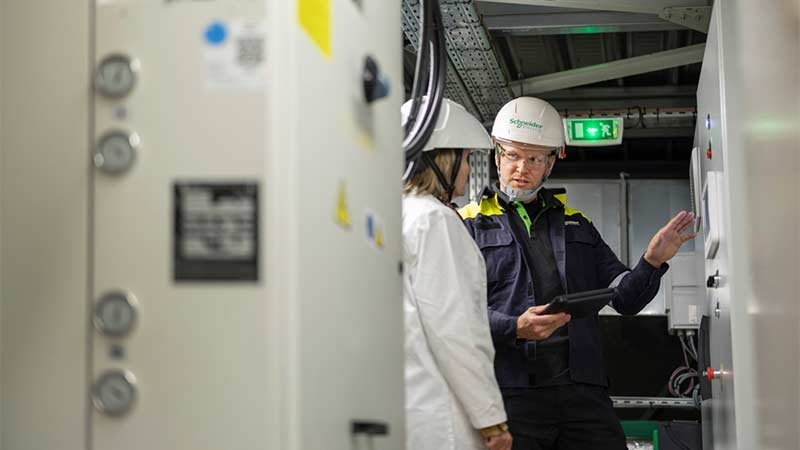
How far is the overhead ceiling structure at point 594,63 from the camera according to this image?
5324 millimetres

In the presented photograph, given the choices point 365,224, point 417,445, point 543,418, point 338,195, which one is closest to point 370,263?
point 365,224

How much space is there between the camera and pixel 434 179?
3117mm

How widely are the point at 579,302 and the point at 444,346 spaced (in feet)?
2.75

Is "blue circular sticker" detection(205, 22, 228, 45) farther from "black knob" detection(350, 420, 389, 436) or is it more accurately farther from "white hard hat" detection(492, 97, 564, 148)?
"white hard hat" detection(492, 97, 564, 148)

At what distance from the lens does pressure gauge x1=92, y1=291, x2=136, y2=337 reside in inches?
64.1

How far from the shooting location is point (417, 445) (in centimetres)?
284

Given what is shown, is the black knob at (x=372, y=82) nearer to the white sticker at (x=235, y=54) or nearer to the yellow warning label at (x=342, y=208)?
the yellow warning label at (x=342, y=208)

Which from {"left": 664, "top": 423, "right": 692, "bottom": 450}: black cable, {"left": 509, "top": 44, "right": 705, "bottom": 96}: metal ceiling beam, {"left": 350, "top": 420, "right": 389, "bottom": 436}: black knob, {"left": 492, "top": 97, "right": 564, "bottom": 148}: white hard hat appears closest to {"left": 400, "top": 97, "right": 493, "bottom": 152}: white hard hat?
{"left": 492, "top": 97, "right": 564, "bottom": 148}: white hard hat

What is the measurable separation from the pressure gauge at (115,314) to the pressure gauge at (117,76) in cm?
31

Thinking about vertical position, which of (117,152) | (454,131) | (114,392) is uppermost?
(454,131)

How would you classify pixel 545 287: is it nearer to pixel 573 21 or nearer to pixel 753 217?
pixel 753 217

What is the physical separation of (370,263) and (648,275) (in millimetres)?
2152

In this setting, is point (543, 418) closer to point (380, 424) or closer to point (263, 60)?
point (380, 424)

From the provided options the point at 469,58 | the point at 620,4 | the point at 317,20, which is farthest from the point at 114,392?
the point at 469,58
